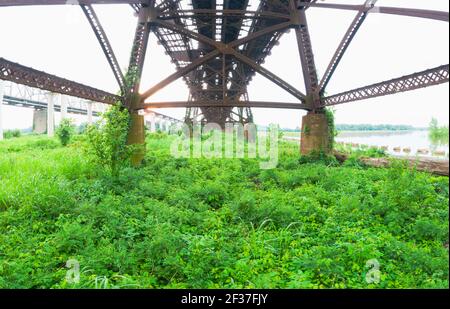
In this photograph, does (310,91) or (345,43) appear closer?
(345,43)

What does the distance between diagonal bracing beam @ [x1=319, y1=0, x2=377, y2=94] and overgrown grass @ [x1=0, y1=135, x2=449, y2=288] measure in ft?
12.7

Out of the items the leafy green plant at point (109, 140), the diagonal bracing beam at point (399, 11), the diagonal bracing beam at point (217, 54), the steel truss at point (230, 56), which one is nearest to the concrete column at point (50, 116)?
the steel truss at point (230, 56)

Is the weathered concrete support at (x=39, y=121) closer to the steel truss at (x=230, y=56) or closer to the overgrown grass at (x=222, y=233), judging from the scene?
the steel truss at (x=230, y=56)

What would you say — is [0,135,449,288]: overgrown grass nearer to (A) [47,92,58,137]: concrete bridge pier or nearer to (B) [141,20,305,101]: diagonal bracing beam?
(B) [141,20,305,101]: diagonal bracing beam

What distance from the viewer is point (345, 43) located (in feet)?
27.4

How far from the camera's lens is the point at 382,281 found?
3.29 metres

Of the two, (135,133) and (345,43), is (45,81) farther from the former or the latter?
(345,43)

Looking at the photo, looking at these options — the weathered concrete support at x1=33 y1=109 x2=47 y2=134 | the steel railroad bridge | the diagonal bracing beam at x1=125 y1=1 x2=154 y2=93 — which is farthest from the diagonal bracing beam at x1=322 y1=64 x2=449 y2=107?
the weathered concrete support at x1=33 y1=109 x2=47 y2=134

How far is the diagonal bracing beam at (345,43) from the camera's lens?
7262 mm

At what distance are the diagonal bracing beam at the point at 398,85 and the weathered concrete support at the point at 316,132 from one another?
95 cm

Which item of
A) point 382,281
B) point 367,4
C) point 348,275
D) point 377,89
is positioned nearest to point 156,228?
point 348,275

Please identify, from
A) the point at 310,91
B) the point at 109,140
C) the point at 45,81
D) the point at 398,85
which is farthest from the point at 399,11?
the point at 45,81

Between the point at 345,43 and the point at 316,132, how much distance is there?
10.6ft

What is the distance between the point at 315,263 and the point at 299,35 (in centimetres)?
920
